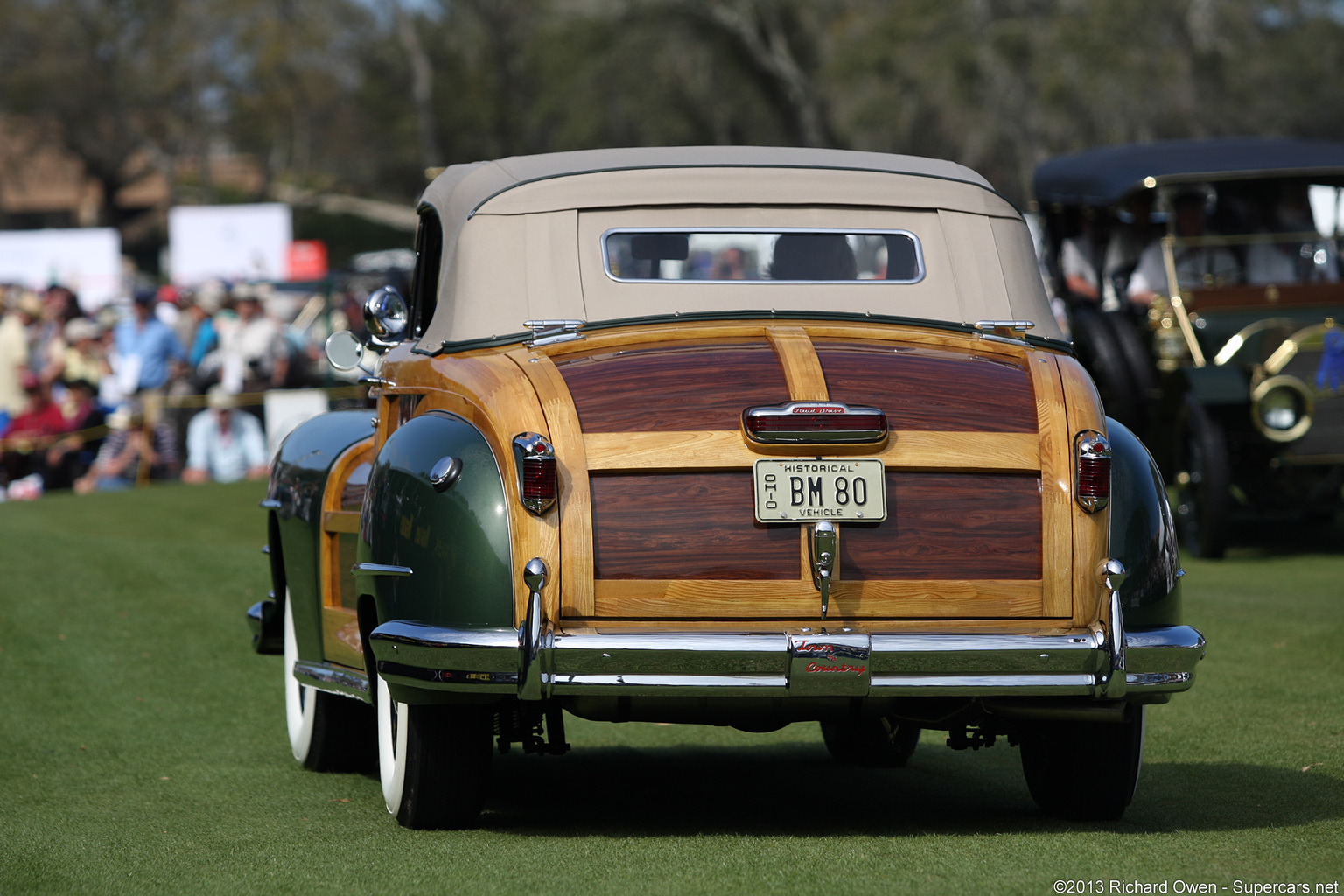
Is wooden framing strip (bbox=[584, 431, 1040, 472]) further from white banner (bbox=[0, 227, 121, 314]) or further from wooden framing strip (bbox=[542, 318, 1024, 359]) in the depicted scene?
white banner (bbox=[0, 227, 121, 314])

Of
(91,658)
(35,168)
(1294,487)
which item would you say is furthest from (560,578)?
→ (35,168)

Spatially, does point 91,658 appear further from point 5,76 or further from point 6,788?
point 5,76

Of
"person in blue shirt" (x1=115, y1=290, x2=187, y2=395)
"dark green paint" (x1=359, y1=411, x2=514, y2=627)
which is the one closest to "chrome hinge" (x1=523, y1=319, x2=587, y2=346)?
"dark green paint" (x1=359, y1=411, x2=514, y2=627)

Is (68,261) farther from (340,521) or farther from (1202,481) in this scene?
(340,521)

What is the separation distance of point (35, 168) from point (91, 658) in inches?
2529

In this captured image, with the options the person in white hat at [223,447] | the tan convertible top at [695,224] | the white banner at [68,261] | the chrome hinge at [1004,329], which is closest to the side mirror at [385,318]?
the tan convertible top at [695,224]

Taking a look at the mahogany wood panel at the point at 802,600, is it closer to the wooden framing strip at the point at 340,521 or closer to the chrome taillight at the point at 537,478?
the chrome taillight at the point at 537,478

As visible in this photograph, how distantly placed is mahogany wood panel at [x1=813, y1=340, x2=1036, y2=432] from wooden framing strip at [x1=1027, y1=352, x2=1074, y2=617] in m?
0.06

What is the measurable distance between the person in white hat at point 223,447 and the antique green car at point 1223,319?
26.7 ft

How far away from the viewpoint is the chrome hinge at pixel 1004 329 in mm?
5215

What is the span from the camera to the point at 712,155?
5684mm

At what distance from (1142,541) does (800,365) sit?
3.27 ft

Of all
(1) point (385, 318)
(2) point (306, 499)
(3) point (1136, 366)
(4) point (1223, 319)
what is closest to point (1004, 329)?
(1) point (385, 318)

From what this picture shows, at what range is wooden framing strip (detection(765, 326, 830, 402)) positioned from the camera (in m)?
4.49
